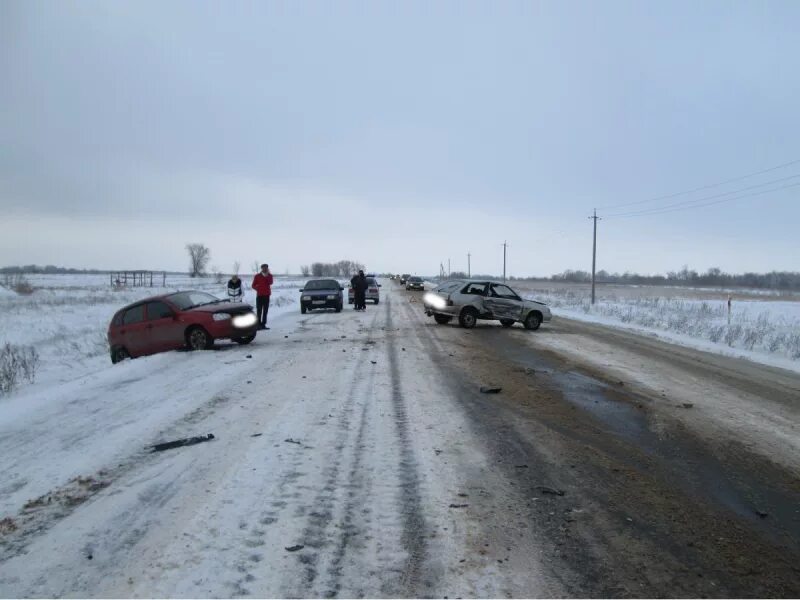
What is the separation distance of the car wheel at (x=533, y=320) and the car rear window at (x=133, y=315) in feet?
40.1

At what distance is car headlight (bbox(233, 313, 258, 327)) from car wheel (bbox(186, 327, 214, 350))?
0.71 meters

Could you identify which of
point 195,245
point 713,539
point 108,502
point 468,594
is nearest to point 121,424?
point 108,502

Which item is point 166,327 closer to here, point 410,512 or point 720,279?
point 410,512

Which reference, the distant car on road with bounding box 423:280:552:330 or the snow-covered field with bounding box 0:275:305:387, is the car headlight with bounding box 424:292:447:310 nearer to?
the distant car on road with bounding box 423:280:552:330

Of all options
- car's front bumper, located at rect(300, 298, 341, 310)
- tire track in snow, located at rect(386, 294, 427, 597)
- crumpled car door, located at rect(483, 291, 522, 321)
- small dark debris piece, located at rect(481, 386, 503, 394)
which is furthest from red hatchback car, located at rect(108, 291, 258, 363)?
car's front bumper, located at rect(300, 298, 341, 310)

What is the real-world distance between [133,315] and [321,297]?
1248 cm

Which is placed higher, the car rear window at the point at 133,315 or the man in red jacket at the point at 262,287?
the man in red jacket at the point at 262,287

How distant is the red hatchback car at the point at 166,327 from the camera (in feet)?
39.8

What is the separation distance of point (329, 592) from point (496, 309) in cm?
1608

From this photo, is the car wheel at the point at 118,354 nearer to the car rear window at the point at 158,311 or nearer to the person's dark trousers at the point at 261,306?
the car rear window at the point at 158,311

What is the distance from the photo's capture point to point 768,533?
11.9 feet

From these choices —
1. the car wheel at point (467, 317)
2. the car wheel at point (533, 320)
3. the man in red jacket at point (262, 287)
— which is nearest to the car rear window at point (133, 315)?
the man in red jacket at point (262, 287)

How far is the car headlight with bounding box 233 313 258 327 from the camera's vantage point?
41.2 ft

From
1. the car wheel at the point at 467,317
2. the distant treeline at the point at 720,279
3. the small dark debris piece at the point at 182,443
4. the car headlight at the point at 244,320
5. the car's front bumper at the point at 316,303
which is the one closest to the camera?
the small dark debris piece at the point at 182,443
